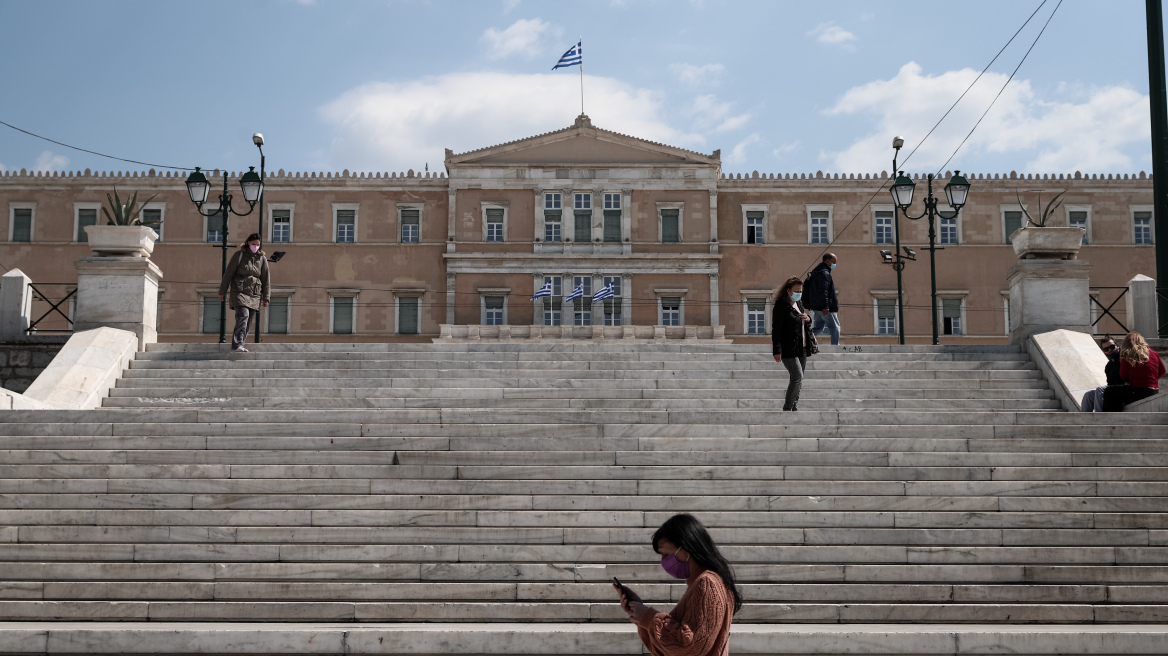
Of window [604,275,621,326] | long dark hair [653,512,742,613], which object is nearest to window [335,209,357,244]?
window [604,275,621,326]

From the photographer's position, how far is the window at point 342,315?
4244 cm

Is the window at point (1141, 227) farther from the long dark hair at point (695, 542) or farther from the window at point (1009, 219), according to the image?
the long dark hair at point (695, 542)

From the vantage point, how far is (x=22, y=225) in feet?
142

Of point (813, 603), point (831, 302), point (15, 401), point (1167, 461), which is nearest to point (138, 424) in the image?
point (15, 401)

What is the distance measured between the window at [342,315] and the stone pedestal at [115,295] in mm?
28264

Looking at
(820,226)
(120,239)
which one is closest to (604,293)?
(820,226)

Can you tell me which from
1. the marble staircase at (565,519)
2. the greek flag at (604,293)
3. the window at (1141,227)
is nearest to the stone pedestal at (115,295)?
the marble staircase at (565,519)

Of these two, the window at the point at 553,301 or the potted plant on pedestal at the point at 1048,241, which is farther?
the window at the point at 553,301

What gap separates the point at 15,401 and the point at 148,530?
328 centimetres

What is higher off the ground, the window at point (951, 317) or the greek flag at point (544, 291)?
the greek flag at point (544, 291)

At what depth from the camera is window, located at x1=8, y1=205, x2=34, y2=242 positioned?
43.2 metres

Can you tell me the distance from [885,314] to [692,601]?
1551 inches

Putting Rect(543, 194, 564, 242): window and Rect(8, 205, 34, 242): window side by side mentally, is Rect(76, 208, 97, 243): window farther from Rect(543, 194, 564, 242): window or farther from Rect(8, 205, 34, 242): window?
Rect(543, 194, 564, 242): window

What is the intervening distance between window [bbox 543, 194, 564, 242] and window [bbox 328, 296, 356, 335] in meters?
7.69
